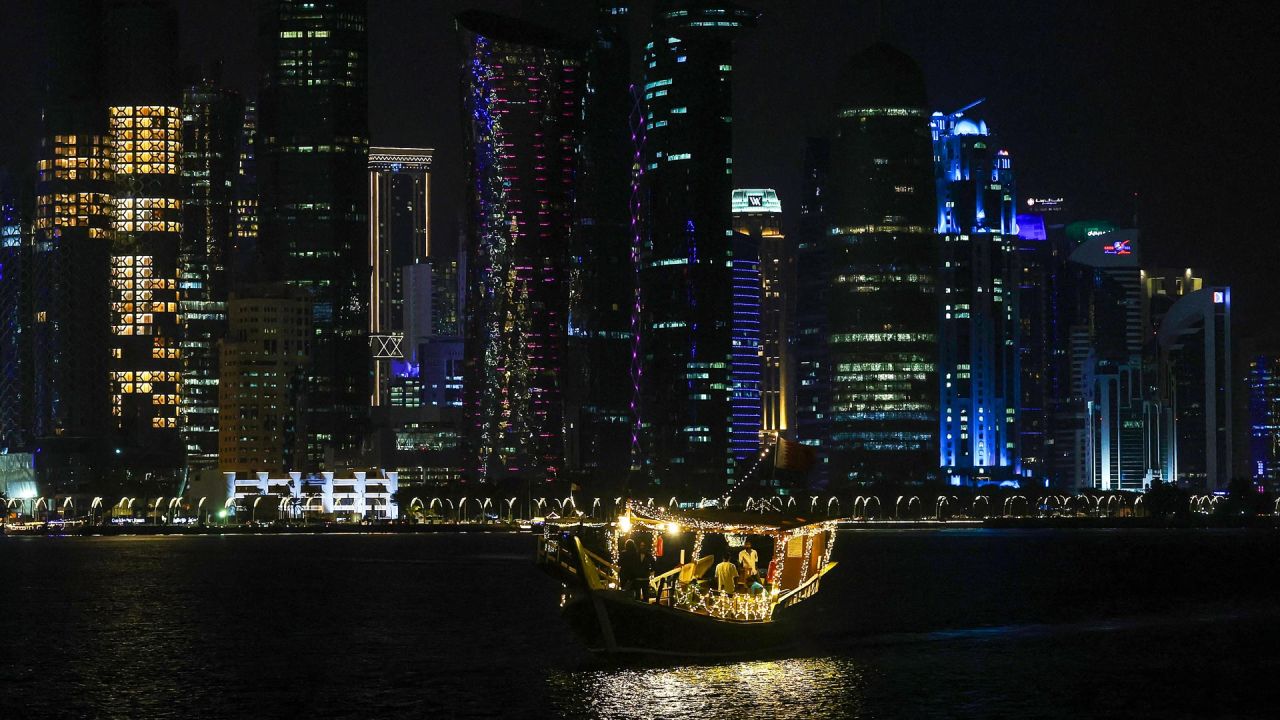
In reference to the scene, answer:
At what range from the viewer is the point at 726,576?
347 ft

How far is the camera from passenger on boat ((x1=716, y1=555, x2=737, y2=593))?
106 m

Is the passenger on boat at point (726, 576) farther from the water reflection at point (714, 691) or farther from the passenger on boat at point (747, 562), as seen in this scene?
the water reflection at point (714, 691)

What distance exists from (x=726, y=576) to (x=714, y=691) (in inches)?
294

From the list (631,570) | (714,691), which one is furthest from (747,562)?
(714,691)

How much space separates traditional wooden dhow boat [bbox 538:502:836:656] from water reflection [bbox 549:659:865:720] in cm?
159

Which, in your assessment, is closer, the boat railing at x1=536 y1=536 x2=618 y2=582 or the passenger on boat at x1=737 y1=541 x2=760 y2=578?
the boat railing at x1=536 y1=536 x2=618 y2=582

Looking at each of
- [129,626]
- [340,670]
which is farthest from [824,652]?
[129,626]

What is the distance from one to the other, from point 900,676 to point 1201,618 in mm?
53653

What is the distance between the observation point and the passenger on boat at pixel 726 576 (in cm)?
10556

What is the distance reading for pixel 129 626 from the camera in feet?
494

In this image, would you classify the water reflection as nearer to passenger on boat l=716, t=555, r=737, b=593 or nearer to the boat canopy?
passenger on boat l=716, t=555, r=737, b=593

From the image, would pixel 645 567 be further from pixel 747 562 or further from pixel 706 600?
pixel 747 562

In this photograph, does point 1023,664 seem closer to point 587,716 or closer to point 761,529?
point 761,529

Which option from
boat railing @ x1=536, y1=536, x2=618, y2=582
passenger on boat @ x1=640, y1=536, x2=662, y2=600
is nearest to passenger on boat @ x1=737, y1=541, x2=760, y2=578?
passenger on boat @ x1=640, y1=536, x2=662, y2=600
